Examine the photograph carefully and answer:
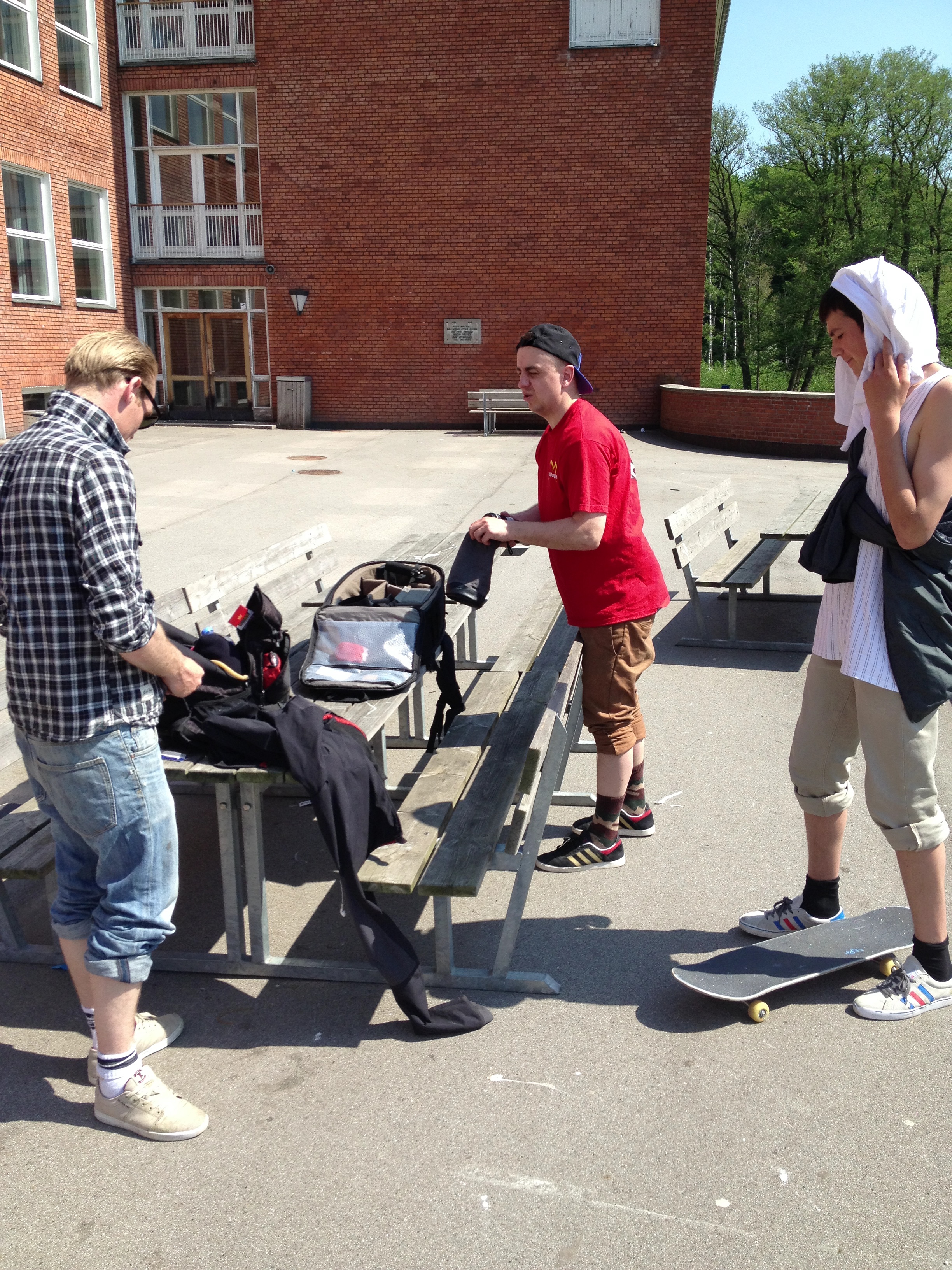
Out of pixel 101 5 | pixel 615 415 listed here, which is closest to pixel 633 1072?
pixel 615 415

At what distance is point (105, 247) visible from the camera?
74.4 ft

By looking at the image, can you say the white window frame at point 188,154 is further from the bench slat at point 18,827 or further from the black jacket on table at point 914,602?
the black jacket on table at point 914,602

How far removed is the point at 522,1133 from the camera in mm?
2660

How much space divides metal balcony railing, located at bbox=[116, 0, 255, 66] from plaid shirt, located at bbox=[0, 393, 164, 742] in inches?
923

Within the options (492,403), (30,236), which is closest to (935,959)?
(492,403)

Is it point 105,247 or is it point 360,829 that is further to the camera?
point 105,247

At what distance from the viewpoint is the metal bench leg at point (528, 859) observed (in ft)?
10.7

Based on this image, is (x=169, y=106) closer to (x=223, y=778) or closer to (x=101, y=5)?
(x=101, y=5)

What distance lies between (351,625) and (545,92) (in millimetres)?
20635

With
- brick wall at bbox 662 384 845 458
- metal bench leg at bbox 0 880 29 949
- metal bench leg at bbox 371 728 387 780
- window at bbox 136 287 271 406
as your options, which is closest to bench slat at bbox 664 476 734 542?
metal bench leg at bbox 371 728 387 780

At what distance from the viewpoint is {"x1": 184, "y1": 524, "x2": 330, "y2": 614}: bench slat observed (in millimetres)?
4855

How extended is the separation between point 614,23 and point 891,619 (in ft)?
71.4

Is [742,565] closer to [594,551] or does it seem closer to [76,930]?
[594,551]

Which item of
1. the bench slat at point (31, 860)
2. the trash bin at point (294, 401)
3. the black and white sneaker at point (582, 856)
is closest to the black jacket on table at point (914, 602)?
the black and white sneaker at point (582, 856)
